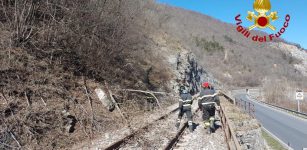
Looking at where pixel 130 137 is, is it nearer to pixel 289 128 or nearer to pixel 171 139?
pixel 171 139

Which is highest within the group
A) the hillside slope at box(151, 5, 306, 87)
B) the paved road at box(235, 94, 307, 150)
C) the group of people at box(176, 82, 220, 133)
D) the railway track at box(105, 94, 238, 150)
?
the hillside slope at box(151, 5, 306, 87)

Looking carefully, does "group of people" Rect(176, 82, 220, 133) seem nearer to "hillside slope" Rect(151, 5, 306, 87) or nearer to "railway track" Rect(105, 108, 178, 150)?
"railway track" Rect(105, 108, 178, 150)

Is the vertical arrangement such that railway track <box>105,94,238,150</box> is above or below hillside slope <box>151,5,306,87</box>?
below

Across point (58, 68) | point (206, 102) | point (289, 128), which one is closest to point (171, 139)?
point (206, 102)

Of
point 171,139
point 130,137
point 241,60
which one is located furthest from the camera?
point 241,60

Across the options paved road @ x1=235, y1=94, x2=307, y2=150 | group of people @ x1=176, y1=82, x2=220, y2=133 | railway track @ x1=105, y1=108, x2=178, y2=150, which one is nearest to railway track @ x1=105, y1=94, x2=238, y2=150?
railway track @ x1=105, y1=108, x2=178, y2=150

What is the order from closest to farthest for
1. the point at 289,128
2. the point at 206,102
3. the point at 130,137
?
the point at 130,137 → the point at 206,102 → the point at 289,128

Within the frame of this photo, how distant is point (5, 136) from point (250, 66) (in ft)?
493

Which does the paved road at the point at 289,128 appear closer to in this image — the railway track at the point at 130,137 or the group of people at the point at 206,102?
the group of people at the point at 206,102

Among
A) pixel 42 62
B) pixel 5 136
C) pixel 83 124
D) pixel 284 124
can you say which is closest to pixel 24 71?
pixel 42 62

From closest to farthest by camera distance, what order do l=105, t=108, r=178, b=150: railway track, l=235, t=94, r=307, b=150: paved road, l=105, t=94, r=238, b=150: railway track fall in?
l=105, t=108, r=178, b=150: railway track < l=105, t=94, r=238, b=150: railway track < l=235, t=94, r=307, b=150: paved road

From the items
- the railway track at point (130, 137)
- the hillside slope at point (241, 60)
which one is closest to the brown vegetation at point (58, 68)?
the railway track at point (130, 137)

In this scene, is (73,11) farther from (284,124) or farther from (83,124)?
(284,124)

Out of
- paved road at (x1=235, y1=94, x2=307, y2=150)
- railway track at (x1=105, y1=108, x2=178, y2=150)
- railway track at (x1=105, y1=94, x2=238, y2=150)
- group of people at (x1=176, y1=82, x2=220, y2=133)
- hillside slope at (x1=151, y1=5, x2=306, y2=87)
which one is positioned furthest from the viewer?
hillside slope at (x1=151, y1=5, x2=306, y2=87)
